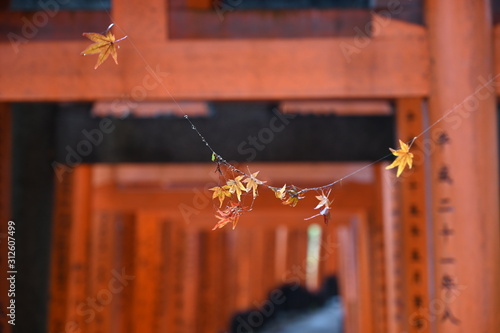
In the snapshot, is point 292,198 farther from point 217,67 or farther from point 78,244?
point 78,244

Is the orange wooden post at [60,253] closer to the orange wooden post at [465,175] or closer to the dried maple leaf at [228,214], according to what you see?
the orange wooden post at [465,175]

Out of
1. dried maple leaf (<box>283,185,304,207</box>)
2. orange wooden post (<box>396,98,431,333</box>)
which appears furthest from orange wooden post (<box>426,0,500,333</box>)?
dried maple leaf (<box>283,185,304,207</box>)

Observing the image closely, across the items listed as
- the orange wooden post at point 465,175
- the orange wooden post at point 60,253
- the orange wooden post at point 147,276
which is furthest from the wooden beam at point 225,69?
the orange wooden post at point 147,276

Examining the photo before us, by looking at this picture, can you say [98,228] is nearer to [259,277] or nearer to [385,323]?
[385,323]

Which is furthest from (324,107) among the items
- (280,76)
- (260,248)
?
(260,248)

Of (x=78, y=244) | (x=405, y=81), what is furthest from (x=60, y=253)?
(x=405, y=81)

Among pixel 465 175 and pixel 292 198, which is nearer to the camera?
pixel 292 198

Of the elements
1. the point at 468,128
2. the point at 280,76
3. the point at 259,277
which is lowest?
the point at 259,277
